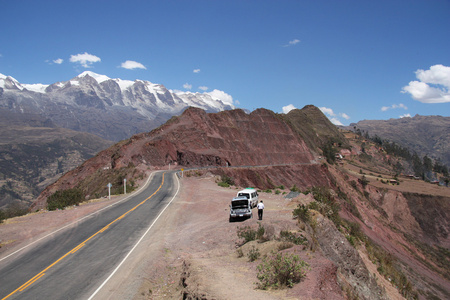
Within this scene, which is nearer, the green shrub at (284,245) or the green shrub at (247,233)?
the green shrub at (284,245)

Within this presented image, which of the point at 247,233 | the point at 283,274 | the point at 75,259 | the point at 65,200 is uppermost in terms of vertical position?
the point at 283,274

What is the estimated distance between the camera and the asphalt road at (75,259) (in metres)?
11.6

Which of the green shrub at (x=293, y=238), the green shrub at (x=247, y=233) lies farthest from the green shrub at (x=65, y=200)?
the green shrub at (x=293, y=238)

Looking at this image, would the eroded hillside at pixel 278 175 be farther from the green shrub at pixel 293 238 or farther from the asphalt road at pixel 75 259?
the asphalt road at pixel 75 259

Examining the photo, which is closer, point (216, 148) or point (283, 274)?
point (283, 274)

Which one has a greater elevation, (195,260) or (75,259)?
(195,260)

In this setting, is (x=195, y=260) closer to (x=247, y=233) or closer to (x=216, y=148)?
(x=247, y=233)

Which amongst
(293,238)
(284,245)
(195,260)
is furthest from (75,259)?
(293,238)

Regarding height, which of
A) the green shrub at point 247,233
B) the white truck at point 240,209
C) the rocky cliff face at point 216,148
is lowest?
the green shrub at point 247,233

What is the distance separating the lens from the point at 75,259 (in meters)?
14.7

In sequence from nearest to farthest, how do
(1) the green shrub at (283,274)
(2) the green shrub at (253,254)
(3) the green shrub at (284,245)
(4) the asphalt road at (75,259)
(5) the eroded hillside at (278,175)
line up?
(1) the green shrub at (283,274) < (4) the asphalt road at (75,259) < (3) the green shrub at (284,245) < (2) the green shrub at (253,254) < (5) the eroded hillside at (278,175)

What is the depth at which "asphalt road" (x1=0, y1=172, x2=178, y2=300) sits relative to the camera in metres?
11.6

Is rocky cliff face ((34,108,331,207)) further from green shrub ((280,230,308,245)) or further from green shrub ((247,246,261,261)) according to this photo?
green shrub ((280,230,308,245))

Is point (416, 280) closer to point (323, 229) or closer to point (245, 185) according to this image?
point (323, 229)
